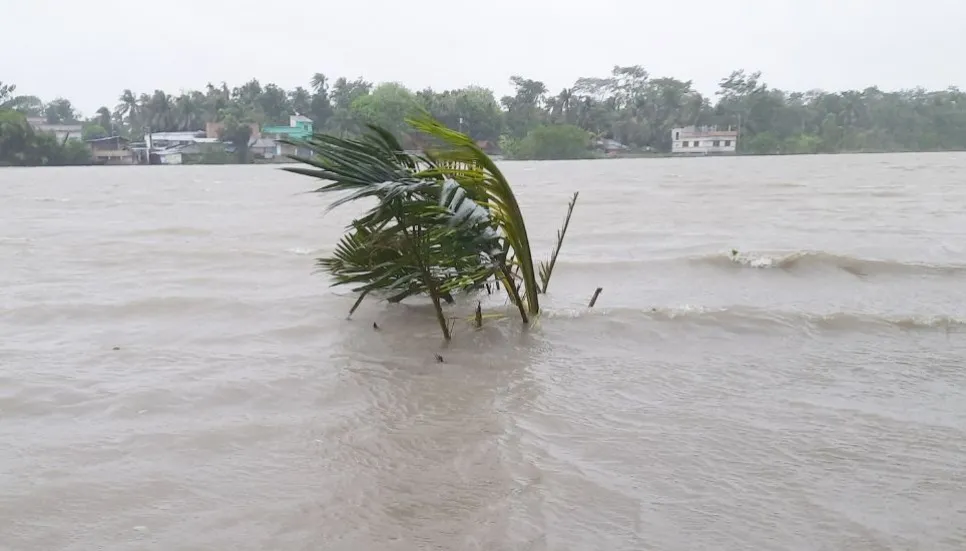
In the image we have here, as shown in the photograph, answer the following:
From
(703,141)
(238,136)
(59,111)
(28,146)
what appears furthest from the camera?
(59,111)

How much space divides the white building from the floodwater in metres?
83.5

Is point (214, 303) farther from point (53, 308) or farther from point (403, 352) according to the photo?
point (403, 352)

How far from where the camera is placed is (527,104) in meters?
92.1

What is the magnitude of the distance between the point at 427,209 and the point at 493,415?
1.42 meters

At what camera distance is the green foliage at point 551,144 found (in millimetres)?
78500

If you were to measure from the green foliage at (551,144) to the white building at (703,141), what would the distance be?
1484cm

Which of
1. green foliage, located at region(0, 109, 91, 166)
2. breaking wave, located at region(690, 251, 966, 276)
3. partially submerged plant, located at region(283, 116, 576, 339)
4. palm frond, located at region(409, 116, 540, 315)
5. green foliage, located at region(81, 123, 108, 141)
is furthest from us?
green foliage, located at region(81, 123, 108, 141)

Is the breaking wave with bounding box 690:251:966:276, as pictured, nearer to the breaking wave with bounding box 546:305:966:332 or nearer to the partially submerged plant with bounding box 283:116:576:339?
the breaking wave with bounding box 546:305:966:332

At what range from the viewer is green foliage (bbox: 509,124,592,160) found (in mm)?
78500

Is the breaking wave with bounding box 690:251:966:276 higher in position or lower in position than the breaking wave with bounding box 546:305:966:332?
higher

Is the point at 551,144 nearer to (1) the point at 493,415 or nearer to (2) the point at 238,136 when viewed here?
(2) the point at 238,136

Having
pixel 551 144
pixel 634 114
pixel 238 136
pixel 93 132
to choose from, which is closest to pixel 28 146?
pixel 238 136

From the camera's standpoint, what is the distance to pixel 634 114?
9456 cm

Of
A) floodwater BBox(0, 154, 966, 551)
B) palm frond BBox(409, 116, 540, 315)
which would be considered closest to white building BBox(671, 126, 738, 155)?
floodwater BBox(0, 154, 966, 551)
